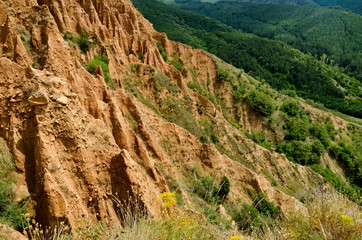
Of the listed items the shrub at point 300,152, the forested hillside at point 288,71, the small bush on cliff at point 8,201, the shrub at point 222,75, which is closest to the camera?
the small bush on cliff at point 8,201

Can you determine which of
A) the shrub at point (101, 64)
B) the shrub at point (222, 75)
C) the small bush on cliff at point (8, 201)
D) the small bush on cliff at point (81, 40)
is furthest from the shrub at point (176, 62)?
the small bush on cliff at point (8, 201)

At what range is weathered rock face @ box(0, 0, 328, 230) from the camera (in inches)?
481

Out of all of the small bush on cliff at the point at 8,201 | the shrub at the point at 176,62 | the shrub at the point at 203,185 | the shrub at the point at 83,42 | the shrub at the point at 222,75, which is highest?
the shrub at the point at 83,42

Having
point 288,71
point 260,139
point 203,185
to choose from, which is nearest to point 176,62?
point 260,139

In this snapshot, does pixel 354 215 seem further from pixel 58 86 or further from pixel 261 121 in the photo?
pixel 261 121

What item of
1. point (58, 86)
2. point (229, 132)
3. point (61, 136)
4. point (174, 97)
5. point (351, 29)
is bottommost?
point (229, 132)

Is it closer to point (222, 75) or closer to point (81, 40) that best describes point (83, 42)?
point (81, 40)

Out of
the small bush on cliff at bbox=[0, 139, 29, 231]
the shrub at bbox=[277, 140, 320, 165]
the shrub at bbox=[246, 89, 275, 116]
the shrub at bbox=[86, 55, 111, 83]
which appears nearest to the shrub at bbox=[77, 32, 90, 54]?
the shrub at bbox=[86, 55, 111, 83]

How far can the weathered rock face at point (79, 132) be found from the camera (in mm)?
12219

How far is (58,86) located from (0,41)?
30.8 feet

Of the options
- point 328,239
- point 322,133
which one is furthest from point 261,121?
point 328,239

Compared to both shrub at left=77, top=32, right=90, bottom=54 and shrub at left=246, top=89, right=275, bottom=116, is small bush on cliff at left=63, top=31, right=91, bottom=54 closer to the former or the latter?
shrub at left=77, top=32, right=90, bottom=54

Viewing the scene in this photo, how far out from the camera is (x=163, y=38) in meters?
52.8

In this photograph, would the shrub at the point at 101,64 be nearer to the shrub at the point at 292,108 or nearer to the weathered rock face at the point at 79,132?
the weathered rock face at the point at 79,132
